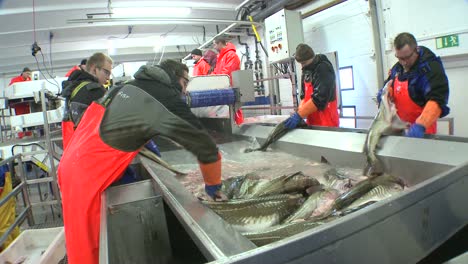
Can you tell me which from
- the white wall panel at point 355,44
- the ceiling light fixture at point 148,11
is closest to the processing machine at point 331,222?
the white wall panel at point 355,44

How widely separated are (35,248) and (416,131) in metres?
4.14

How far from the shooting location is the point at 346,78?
5.50 meters

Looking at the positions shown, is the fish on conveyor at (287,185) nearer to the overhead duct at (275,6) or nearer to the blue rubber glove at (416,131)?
the blue rubber glove at (416,131)

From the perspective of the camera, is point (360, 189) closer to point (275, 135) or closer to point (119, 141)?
point (119, 141)

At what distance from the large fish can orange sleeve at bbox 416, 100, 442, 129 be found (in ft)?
0.66

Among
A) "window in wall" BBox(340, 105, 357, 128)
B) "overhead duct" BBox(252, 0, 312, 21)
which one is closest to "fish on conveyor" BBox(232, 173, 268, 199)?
"window in wall" BBox(340, 105, 357, 128)

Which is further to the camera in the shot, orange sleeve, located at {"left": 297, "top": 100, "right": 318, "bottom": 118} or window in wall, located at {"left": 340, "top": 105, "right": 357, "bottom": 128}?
window in wall, located at {"left": 340, "top": 105, "right": 357, "bottom": 128}

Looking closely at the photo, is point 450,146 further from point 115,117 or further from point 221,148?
point 221,148

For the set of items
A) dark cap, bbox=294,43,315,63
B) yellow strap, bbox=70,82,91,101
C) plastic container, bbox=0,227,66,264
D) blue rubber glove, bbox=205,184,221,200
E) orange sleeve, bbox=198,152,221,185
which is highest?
dark cap, bbox=294,43,315,63

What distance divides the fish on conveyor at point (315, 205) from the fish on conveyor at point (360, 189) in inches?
2.1

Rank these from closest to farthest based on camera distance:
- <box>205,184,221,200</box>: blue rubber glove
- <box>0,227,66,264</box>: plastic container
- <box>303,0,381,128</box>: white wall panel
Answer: <box>205,184,221,200</box>: blue rubber glove → <box>0,227,66,264</box>: plastic container → <box>303,0,381,128</box>: white wall panel

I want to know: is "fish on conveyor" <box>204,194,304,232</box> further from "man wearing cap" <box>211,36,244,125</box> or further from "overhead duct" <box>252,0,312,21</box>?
"overhead duct" <box>252,0,312,21</box>

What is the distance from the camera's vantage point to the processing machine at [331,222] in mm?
743

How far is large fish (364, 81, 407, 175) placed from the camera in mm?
1896
